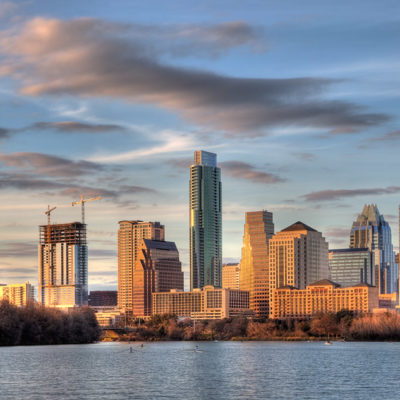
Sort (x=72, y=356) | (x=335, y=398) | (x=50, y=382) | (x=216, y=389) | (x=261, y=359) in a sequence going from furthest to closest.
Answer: (x=72, y=356)
(x=261, y=359)
(x=50, y=382)
(x=216, y=389)
(x=335, y=398)

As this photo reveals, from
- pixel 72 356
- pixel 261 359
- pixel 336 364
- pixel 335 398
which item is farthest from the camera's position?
pixel 72 356

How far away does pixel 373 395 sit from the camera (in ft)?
348

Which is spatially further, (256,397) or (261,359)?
(261,359)

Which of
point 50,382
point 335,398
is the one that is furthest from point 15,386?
point 335,398

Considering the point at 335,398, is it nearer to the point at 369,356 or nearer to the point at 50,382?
the point at 50,382

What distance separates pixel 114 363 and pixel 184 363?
1518 centimetres

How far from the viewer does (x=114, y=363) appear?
173 metres

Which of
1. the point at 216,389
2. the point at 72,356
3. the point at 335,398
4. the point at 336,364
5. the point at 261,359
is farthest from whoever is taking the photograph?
the point at 72,356

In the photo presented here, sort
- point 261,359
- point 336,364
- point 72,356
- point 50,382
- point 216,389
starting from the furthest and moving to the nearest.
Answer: point 72,356
point 261,359
point 336,364
point 50,382
point 216,389

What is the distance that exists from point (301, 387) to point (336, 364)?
50225 millimetres

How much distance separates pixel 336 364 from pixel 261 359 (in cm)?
2531

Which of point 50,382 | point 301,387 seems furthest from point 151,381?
point 301,387

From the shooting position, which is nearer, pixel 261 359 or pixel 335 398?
pixel 335 398

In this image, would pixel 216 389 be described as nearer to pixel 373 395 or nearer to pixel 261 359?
pixel 373 395
